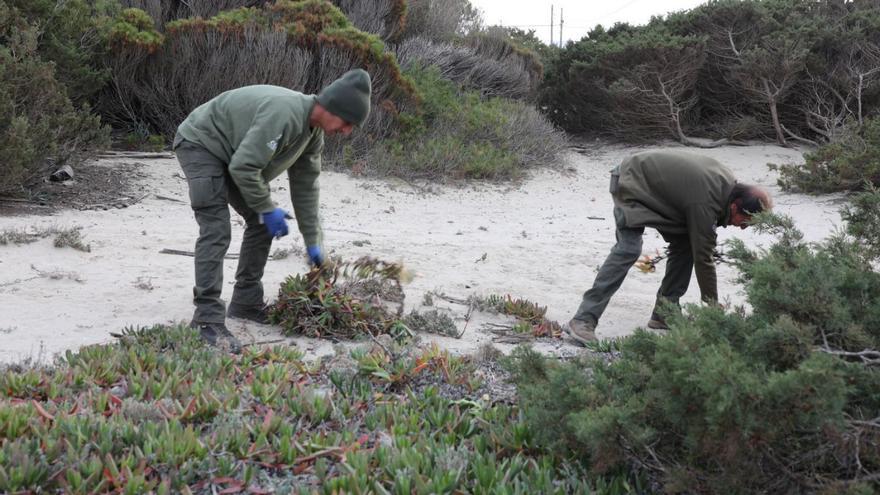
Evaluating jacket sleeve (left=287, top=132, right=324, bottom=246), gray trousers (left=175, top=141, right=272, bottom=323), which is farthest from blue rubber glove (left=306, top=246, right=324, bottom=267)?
gray trousers (left=175, top=141, right=272, bottom=323)

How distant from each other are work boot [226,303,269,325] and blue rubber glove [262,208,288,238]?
2.72 feet

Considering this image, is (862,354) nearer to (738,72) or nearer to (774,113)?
(774,113)

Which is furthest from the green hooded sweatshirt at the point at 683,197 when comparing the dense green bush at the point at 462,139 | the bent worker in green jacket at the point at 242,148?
the dense green bush at the point at 462,139

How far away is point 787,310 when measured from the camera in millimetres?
2496

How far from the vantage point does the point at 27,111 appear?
26.9ft

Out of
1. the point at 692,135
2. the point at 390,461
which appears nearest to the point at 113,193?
the point at 390,461

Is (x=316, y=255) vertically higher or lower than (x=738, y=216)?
lower

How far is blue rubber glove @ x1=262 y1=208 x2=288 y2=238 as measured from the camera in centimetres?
410

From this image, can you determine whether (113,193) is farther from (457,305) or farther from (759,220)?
(759,220)

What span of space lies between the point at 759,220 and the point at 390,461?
1.71 m

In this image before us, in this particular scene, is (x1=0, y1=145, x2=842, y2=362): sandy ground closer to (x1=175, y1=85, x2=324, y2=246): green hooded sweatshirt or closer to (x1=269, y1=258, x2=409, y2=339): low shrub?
(x1=269, y1=258, x2=409, y2=339): low shrub

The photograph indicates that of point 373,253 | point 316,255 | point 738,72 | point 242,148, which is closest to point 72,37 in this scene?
point 373,253

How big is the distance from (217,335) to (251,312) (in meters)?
0.60

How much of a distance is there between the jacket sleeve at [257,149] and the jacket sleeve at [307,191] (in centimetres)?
58
